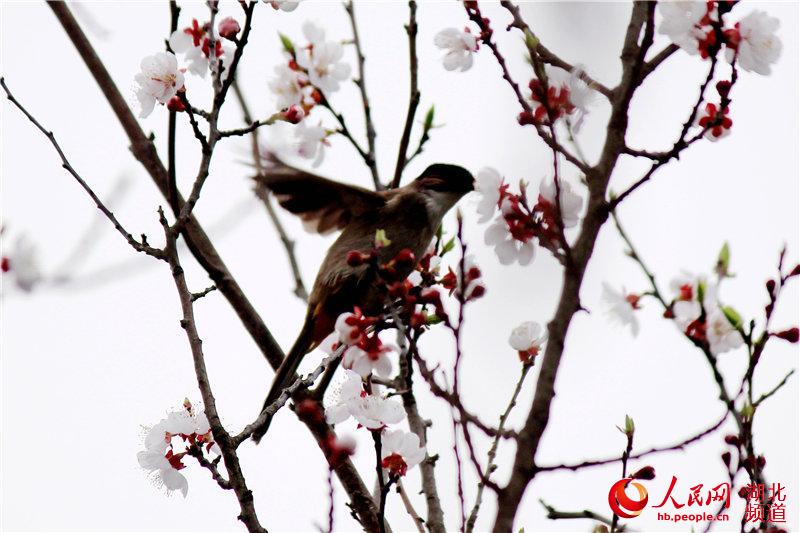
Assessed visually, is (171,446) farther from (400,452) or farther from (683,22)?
(683,22)

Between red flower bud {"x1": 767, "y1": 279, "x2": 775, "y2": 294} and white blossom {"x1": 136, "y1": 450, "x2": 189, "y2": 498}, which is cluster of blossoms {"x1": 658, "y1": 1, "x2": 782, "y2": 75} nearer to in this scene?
red flower bud {"x1": 767, "y1": 279, "x2": 775, "y2": 294}

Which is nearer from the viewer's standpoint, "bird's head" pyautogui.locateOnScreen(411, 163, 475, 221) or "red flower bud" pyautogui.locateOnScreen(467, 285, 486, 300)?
"red flower bud" pyautogui.locateOnScreen(467, 285, 486, 300)

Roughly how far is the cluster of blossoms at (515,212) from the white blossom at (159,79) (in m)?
1.09

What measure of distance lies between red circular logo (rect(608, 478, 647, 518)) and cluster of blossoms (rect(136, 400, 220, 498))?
52.3 inches

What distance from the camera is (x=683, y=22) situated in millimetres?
2598

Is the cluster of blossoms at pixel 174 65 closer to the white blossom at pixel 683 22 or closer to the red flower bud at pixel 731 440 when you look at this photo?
the white blossom at pixel 683 22

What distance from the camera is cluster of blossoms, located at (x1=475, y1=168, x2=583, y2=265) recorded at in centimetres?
302

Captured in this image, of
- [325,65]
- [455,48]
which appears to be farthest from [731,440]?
[325,65]

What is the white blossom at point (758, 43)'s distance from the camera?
268cm

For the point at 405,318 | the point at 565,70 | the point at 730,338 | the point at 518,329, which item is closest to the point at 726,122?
the point at 565,70

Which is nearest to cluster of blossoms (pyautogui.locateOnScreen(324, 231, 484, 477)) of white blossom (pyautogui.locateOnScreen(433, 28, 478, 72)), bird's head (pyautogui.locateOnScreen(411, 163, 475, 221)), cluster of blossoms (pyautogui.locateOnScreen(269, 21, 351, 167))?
white blossom (pyautogui.locateOnScreen(433, 28, 478, 72))

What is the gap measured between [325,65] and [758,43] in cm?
224

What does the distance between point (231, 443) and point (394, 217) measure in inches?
102

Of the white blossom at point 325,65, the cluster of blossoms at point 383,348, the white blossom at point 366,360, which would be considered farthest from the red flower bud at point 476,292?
the white blossom at point 325,65
